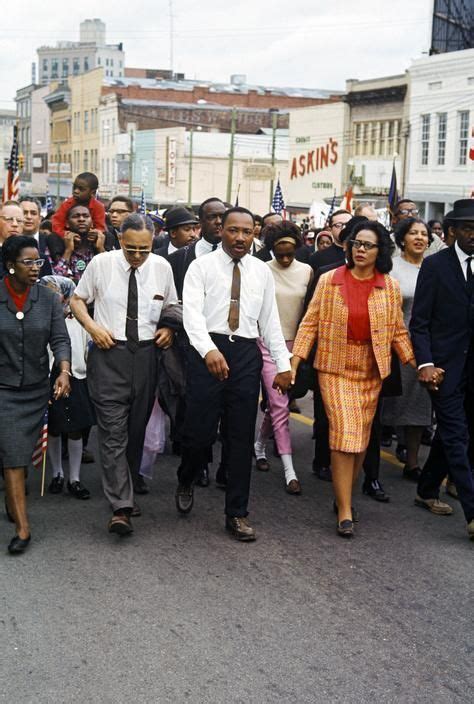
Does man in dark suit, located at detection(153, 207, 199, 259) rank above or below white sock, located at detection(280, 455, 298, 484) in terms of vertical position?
above

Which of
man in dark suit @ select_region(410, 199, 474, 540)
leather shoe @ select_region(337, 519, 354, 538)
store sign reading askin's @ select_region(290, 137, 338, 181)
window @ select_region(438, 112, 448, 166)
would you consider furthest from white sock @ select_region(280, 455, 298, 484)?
store sign reading askin's @ select_region(290, 137, 338, 181)

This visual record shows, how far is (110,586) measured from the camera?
5883 mm

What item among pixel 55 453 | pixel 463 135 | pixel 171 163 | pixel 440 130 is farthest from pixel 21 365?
pixel 171 163

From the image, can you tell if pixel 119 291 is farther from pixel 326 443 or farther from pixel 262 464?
pixel 262 464

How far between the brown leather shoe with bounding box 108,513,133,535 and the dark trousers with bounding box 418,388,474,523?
2.04m

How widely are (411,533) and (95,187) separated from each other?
4453 millimetres

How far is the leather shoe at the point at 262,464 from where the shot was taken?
8.82 metres

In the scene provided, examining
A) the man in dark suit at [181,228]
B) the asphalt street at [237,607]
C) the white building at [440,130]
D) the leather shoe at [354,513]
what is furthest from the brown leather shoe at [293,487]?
the white building at [440,130]

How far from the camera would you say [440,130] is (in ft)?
127

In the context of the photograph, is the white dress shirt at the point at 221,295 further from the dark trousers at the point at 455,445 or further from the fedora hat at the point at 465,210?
the fedora hat at the point at 465,210

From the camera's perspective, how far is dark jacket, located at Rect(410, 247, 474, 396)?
704 centimetres

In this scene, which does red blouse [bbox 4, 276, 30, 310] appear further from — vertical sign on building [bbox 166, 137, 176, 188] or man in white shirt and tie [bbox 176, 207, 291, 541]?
vertical sign on building [bbox 166, 137, 176, 188]

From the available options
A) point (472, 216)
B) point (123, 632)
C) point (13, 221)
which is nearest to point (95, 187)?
point (13, 221)

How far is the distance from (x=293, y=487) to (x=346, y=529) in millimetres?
1179
